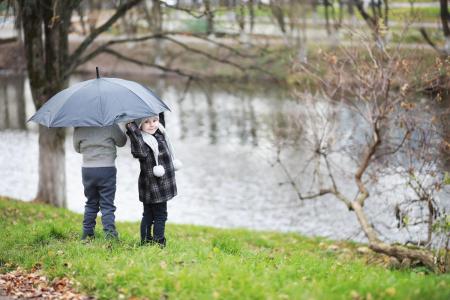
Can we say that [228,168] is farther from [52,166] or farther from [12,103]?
[12,103]

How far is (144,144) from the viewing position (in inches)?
252

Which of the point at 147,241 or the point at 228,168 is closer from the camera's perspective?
the point at 147,241

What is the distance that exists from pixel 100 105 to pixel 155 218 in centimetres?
137

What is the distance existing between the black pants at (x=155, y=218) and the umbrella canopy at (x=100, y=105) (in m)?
1.04

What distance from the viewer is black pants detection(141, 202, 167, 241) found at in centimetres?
675

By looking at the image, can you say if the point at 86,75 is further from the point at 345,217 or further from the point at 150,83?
the point at 345,217

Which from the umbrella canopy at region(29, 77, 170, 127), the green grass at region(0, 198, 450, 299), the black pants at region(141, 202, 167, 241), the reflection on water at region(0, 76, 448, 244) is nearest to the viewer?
the green grass at region(0, 198, 450, 299)

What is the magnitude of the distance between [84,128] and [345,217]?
365 inches

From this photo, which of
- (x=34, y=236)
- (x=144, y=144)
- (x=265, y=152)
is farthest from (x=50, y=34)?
(x=265, y=152)

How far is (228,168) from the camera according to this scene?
19484 millimetres

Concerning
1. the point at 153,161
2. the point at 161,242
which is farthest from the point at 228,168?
the point at 153,161

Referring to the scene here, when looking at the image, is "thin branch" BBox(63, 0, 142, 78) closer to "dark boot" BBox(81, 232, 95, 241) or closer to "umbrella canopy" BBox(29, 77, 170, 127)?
"umbrella canopy" BBox(29, 77, 170, 127)

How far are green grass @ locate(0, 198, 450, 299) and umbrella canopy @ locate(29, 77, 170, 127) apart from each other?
4.45ft

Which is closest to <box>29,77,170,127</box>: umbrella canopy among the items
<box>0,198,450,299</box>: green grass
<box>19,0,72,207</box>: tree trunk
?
<box>0,198,450,299</box>: green grass
